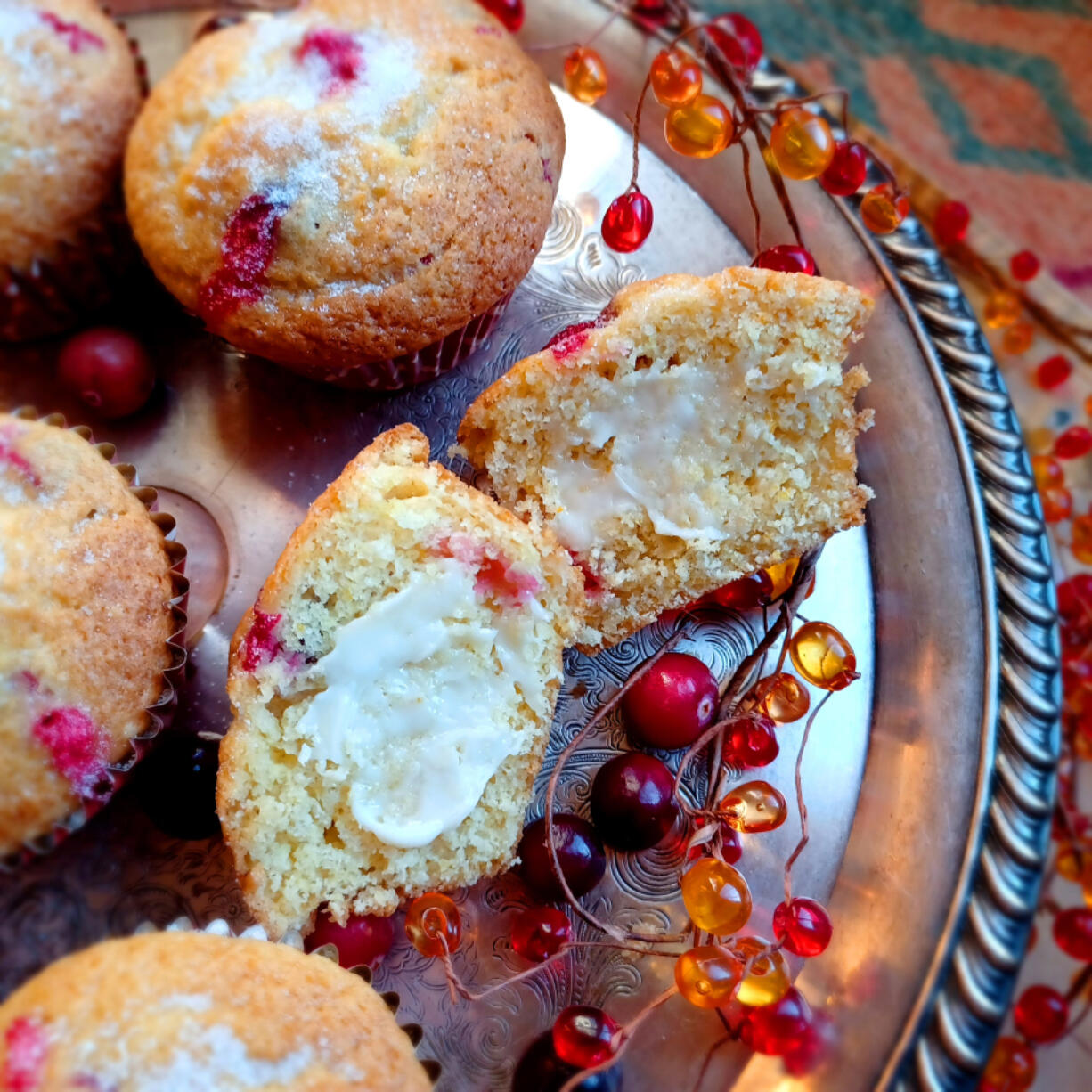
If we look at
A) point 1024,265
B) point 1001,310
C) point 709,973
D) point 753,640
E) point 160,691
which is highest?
point 1024,265

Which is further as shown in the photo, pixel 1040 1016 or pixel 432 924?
pixel 1040 1016

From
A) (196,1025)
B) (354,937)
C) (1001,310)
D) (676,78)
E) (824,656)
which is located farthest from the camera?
(1001,310)

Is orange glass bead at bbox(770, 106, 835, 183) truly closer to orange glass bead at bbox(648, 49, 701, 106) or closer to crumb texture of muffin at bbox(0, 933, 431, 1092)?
orange glass bead at bbox(648, 49, 701, 106)

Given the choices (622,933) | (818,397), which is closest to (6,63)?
(818,397)

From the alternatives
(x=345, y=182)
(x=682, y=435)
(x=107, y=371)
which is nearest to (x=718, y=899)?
(x=682, y=435)

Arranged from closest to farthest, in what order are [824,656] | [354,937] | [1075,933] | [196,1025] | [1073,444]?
[196,1025], [354,937], [824,656], [1075,933], [1073,444]

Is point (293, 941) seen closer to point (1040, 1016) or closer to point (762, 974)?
point (762, 974)

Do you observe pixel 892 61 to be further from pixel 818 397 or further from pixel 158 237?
pixel 158 237
